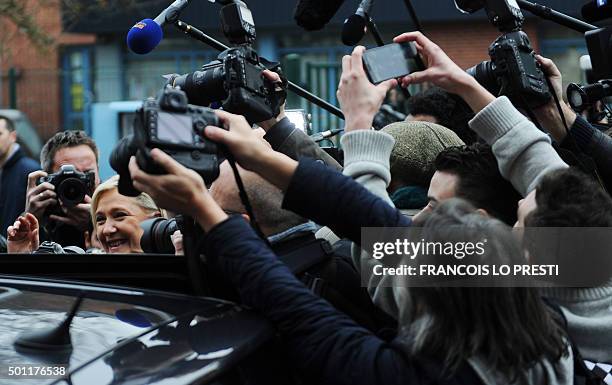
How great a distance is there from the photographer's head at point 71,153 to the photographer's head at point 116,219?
79 cm

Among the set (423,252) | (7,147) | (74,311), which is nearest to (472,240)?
(423,252)

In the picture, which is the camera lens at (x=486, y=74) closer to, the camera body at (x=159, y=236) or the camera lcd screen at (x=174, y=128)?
the camera body at (x=159, y=236)

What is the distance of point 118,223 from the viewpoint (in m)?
3.82

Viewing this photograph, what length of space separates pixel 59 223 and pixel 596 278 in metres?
2.42

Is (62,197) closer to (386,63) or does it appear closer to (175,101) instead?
(386,63)

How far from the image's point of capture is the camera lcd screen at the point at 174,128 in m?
1.90

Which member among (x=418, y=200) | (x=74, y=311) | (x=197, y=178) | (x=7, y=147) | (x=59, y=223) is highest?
(x=197, y=178)

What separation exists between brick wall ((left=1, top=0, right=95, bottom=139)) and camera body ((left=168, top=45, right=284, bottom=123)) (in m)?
12.7

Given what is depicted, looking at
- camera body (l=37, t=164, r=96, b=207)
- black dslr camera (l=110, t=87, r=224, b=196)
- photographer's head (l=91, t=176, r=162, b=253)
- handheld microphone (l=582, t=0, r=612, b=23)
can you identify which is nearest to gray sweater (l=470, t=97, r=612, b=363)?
→ black dslr camera (l=110, t=87, r=224, b=196)

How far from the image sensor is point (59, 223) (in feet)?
13.4

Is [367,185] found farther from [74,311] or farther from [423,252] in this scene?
[74,311]

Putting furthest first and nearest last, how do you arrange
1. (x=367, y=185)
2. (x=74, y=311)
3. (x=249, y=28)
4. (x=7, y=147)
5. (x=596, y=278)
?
(x=7, y=147)
(x=249, y=28)
(x=367, y=185)
(x=596, y=278)
(x=74, y=311)

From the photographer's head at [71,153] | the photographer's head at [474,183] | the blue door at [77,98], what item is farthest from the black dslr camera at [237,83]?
the blue door at [77,98]

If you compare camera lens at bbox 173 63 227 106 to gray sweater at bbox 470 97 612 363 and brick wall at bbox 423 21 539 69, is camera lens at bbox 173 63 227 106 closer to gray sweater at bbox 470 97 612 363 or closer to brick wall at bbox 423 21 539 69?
gray sweater at bbox 470 97 612 363
